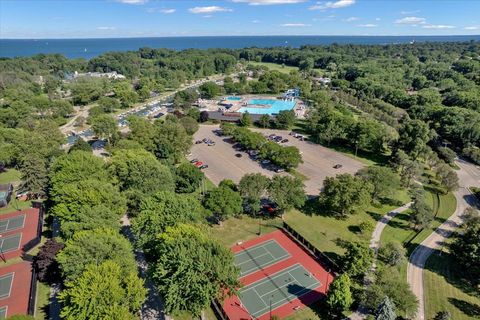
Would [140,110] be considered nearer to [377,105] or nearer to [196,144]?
[196,144]

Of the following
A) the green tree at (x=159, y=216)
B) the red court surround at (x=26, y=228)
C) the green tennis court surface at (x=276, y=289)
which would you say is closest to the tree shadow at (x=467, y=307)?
the green tennis court surface at (x=276, y=289)

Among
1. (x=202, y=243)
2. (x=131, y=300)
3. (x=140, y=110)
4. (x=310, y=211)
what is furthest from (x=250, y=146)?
(x=140, y=110)

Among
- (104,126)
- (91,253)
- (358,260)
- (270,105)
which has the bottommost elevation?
(358,260)

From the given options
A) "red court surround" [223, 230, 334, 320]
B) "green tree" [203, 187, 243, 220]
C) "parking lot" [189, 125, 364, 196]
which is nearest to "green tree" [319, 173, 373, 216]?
"parking lot" [189, 125, 364, 196]

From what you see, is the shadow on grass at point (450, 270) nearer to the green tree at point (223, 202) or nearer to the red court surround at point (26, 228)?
the green tree at point (223, 202)

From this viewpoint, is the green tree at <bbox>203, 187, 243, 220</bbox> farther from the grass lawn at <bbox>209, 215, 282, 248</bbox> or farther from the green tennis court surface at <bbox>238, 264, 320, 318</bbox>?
the green tennis court surface at <bbox>238, 264, 320, 318</bbox>

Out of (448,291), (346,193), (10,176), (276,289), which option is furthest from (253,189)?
(10,176)

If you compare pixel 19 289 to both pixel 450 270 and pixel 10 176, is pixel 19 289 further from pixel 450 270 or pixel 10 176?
pixel 450 270
